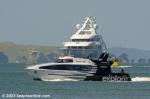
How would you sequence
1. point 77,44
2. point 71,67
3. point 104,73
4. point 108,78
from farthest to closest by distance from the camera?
point 77,44, point 104,73, point 108,78, point 71,67

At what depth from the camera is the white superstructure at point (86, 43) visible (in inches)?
5630

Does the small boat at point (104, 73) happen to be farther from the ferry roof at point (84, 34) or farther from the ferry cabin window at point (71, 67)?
the ferry roof at point (84, 34)

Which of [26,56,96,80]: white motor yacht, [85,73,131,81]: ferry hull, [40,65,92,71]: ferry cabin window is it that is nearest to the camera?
[40,65,92,71]: ferry cabin window

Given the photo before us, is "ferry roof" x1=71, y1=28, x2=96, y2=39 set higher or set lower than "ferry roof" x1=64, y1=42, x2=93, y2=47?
higher

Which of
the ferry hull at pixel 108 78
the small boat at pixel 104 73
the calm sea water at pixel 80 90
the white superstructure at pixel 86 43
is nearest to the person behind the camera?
the calm sea water at pixel 80 90

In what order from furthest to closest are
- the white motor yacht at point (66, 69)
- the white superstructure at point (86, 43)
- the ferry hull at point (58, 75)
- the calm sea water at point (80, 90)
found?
the white superstructure at point (86, 43) → the ferry hull at point (58, 75) → the white motor yacht at point (66, 69) → the calm sea water at point (80, 90)

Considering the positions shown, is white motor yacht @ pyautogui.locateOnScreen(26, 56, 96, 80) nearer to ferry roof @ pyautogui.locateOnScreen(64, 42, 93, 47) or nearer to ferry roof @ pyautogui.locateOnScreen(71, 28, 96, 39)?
ferry roof @ pyautogui.locateOnScreen(64, 42, 93, 47)

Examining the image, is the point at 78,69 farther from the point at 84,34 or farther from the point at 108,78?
the point at 84,34

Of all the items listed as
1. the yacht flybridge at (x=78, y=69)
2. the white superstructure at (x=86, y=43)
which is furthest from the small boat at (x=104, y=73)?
the white superstructure at (x=86, y=43)

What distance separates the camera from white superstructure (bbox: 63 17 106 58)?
143000mm

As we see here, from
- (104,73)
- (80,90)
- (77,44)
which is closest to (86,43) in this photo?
(77,44)

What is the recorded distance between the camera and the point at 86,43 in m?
148

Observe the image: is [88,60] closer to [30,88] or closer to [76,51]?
[30,88]

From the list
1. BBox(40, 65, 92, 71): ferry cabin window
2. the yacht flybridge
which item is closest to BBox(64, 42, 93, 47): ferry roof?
the yacht flybridge
